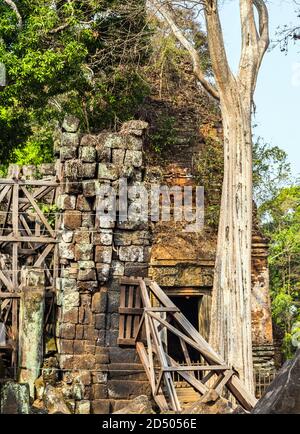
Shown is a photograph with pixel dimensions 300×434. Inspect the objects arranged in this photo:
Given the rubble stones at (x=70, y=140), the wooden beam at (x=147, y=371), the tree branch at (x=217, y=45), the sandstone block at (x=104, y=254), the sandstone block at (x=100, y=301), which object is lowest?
the wooden beam at (x=147, y=371)

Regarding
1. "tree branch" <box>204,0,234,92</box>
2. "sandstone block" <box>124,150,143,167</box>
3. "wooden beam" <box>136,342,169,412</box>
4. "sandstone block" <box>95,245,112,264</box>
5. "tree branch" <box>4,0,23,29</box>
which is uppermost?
"tree branch" <box>4,0,23,29</box>

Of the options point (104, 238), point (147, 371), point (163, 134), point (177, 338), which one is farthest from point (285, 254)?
point (147, 371)

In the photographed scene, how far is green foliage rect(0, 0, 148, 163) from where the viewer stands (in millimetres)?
18641

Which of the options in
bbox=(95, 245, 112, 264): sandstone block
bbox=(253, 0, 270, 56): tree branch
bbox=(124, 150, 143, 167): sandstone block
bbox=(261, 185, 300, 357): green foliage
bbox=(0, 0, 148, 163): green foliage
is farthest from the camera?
Answer: bbox=(261, 185, 300, 357): green foliage

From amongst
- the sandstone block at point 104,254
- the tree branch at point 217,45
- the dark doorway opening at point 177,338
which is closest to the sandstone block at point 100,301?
the sandstone block at point 104,254

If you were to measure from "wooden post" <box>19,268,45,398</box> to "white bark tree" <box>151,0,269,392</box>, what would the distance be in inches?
113

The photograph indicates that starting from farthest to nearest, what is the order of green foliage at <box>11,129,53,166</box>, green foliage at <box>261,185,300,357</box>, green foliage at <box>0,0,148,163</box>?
green foliage at <box>261,185,300,357</box> → green foliage at <box>11,129,53,166</box> → green foliage at <box>0,0,148,163</box>

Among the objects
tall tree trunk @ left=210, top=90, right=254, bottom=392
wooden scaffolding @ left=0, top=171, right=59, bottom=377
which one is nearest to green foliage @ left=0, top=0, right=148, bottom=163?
wooden scaffolding @ left=0, top=171, right=59, bottom=377

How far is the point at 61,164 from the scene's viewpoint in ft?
48.6

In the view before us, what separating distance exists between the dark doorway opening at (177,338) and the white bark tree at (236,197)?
551cm

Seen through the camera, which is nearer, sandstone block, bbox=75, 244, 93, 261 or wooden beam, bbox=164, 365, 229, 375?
wooden beam, bbox=164, 365, 229, 375

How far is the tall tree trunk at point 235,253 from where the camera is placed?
14.4 m

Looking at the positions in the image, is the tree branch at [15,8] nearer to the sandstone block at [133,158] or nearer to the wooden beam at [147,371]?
the sandstone block at [133,158]

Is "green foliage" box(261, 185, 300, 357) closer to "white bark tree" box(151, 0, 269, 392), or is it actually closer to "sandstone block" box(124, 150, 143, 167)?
"white bark tree" box(151, 0, 269, 392)
